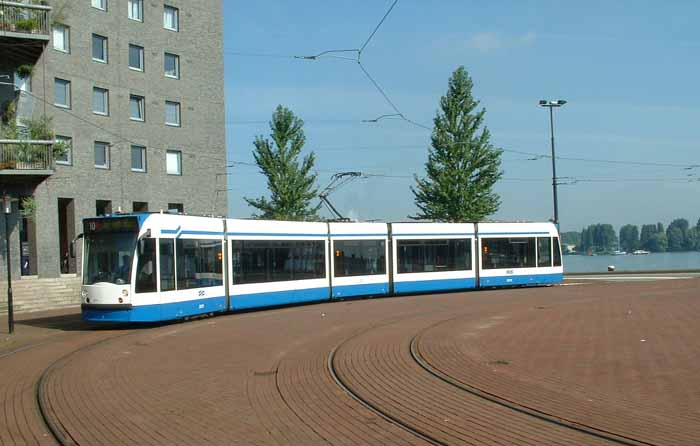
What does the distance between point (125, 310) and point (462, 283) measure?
678 inches

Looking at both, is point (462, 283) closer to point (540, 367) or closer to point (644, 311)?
point (644, 311)

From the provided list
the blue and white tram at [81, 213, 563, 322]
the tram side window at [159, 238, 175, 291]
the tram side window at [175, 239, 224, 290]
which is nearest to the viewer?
the blue and white tram at [81, 213, 563, 322]

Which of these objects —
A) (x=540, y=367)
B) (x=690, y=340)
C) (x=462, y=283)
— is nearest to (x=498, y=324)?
(x=690, y=340)

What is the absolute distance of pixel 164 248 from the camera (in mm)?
19672

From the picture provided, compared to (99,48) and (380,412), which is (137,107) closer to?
(99,48)

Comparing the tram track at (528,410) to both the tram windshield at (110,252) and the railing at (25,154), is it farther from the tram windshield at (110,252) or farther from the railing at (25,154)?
the railing at (25,154)

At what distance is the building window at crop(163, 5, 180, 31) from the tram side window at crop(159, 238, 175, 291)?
23422 mm

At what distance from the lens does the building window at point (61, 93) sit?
34.1 meters

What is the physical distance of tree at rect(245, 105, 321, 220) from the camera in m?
44.9

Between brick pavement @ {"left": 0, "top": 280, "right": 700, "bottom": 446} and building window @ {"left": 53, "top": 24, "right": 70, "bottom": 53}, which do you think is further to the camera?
building window @ {"left": 53, "top": 24, "right": 70, "bottom": 53}

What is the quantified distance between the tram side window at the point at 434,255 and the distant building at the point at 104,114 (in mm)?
14064

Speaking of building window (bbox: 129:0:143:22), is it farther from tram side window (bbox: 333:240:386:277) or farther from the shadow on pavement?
the shadow on pavement

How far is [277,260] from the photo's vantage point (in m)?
25.1

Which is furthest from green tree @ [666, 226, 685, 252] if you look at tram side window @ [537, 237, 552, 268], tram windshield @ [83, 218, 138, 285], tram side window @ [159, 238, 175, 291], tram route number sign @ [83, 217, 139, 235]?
tram windshield @ [83, 218, 138, 285]
